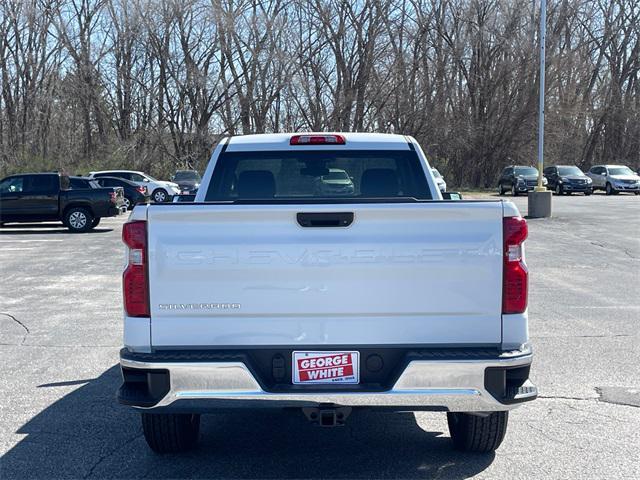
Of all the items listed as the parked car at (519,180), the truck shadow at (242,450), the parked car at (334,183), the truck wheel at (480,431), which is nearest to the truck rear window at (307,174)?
the parked car at (334,183)

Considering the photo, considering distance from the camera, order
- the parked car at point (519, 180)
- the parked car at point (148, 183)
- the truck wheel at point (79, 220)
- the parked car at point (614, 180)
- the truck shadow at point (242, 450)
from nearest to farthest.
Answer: the truck shadow at point (242, 450) < the truck wheel at point (79, 220) < the parked car at point (148, 183) < the parked car at point (519, 180) < the parked car at point (614, 180)

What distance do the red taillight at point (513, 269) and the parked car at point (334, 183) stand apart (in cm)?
250

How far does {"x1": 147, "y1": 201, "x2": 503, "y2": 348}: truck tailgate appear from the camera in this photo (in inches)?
163

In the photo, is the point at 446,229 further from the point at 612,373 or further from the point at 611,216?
the point at 611,216

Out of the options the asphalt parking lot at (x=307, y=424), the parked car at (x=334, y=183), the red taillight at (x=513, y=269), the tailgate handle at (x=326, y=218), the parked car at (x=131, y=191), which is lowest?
the asphalt parking lot at (x=307, y=424)

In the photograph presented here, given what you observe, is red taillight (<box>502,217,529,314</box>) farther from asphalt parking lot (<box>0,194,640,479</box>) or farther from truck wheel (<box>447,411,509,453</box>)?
asphalt parking lot (<box>0,194,640,479</box>)

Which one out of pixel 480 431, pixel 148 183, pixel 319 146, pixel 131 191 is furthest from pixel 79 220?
pixel 480 431

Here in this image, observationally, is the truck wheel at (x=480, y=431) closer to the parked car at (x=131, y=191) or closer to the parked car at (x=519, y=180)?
the parked car at (x=131, y=191)

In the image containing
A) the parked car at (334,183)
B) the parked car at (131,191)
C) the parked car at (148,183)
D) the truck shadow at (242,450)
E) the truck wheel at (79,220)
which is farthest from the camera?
the parked car at (148,183)

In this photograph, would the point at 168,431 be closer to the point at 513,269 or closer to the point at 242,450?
the point at 242,450

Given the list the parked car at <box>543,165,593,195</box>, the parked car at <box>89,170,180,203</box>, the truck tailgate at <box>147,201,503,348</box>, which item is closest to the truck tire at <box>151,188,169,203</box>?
the parked car at <box>89,170,180,203</box>

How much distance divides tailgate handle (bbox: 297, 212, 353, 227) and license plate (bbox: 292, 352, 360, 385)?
67 centimetres

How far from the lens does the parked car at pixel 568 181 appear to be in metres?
43.9

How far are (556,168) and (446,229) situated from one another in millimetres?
43272
